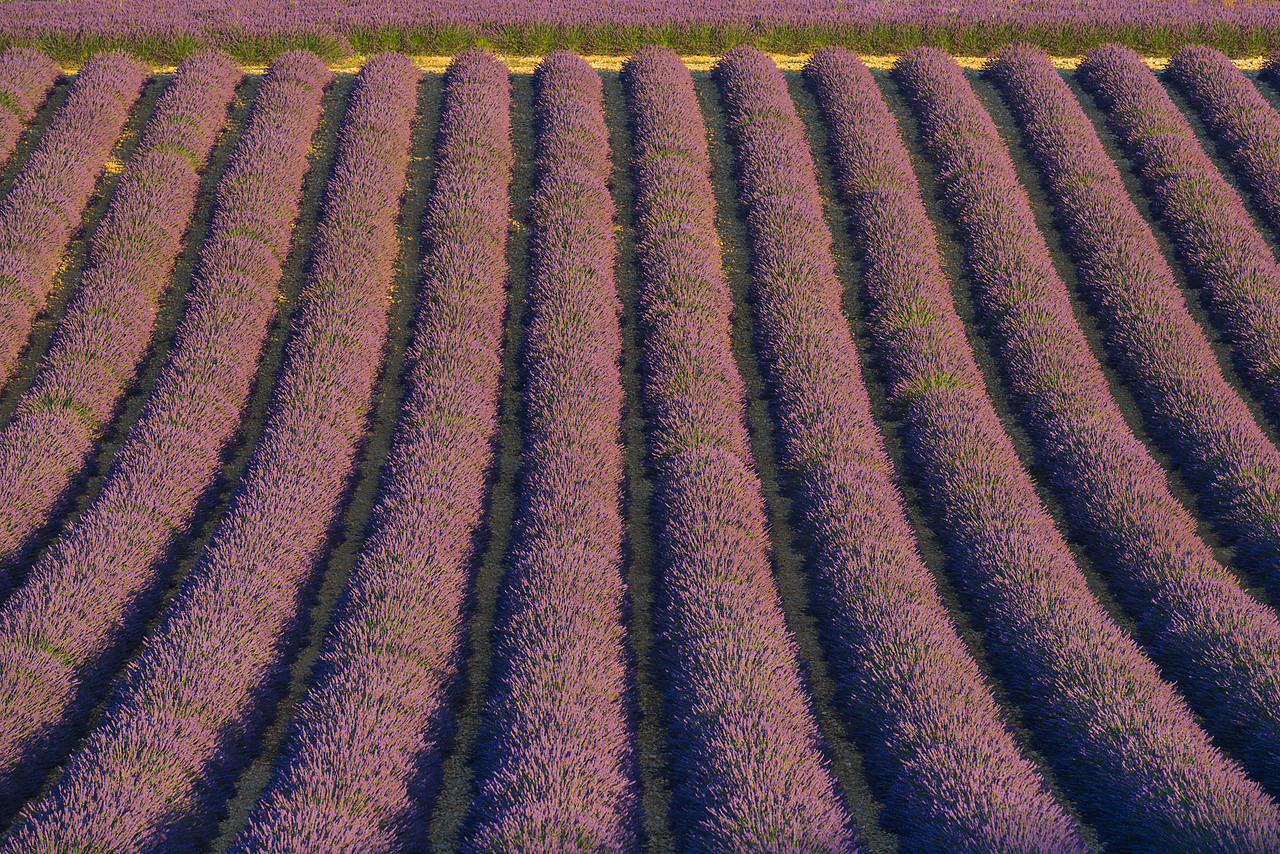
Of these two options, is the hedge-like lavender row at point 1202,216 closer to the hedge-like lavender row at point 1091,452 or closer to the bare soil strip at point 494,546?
the hedge-like lavender row at point 1091,452

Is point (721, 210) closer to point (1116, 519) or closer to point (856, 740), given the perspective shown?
point (1116, 519)

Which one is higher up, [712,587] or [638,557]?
[638,557]

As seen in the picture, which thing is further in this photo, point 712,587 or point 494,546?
point 494,546

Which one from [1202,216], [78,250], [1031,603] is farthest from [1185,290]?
[78,250]

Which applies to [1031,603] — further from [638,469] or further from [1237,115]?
[1237,115]

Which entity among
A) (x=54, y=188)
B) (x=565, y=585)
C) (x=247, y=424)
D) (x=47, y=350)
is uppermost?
(x=54, y=188)

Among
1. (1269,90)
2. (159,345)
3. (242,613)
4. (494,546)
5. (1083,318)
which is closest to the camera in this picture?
(242,613)

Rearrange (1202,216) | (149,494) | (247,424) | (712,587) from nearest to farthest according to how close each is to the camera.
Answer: (712,587), (149,494), (247,424), (1202,216)

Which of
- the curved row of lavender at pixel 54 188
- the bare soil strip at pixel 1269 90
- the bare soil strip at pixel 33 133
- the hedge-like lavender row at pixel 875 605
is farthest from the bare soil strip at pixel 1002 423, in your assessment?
the bare soil strip at pixel 33 133
